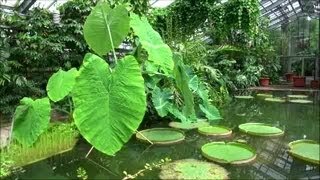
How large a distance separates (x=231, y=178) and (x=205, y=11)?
5445mm

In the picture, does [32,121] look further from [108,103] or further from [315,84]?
[315,84]

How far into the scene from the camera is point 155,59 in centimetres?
276

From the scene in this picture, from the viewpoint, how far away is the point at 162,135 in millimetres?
4344

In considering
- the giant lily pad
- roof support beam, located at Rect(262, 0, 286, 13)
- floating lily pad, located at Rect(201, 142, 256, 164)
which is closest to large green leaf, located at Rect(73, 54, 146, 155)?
floating lily pad, located at Rect(201, 142, 256, 164)

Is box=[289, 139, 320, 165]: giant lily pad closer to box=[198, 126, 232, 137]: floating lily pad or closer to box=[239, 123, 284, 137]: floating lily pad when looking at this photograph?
box=[239, 123, 284, 137]: floating lily pad

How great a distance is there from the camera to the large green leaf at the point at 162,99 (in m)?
4.41

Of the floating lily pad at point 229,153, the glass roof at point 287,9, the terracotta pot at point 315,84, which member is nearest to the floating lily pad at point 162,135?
the floating lily pad at point 229,153

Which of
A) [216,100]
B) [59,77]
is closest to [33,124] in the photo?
[59,77]

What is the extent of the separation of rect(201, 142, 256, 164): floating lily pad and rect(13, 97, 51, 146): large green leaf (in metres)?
1.79

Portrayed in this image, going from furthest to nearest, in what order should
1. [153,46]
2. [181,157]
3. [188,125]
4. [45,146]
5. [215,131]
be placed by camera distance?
[188,125] < [215,131] < [181,157] < [45,146] < [153,46]

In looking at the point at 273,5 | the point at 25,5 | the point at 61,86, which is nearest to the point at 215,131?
the point at 61,86

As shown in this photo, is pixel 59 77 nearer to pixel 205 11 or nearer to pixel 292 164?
pixel 292 164

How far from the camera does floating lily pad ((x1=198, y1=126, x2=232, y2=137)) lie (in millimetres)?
4461

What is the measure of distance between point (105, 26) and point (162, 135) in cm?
217
